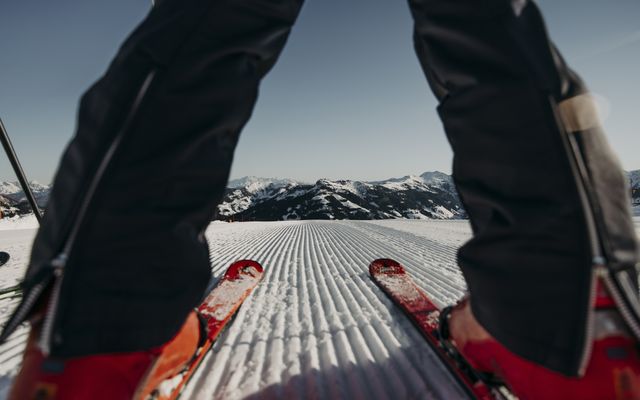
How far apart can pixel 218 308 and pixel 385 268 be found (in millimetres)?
1816

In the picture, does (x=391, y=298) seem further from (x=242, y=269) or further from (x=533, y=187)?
(x=533, y=187)

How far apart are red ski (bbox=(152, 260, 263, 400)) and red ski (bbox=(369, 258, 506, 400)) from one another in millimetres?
956

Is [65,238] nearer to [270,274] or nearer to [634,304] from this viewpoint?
[634,304]

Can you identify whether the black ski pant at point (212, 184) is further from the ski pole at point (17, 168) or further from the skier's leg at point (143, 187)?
the ski pole at point (17, 168)

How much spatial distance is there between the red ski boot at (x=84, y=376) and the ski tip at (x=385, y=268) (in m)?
2.50

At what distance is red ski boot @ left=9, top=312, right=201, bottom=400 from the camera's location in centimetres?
62

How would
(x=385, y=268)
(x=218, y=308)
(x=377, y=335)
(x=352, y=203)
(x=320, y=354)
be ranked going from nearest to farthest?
(x=320, y=354)
(x=377, y=335)
(x=218, y=308)
(x=385, y=268)
(x=352, y=203)

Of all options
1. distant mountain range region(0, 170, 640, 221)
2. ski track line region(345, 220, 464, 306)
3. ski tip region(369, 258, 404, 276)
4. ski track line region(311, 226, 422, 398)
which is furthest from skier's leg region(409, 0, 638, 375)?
distant mountain range region(0, 170, 640, 221)

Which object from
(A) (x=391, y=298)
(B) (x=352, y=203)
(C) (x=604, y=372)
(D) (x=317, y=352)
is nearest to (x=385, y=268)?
(A) (x=391, y=298)

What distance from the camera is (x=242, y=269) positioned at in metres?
2.93

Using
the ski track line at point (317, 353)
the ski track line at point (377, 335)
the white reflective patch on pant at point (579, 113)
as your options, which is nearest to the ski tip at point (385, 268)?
the ski track line at point (377, 335)

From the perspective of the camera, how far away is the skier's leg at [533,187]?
1.95ft

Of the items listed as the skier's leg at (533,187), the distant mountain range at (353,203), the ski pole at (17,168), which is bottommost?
the distant mountain range at (353,203)

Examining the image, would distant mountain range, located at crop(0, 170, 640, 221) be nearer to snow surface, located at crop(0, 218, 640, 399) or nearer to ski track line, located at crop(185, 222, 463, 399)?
snow surface, located at crop(0, 218, 640, 399)
